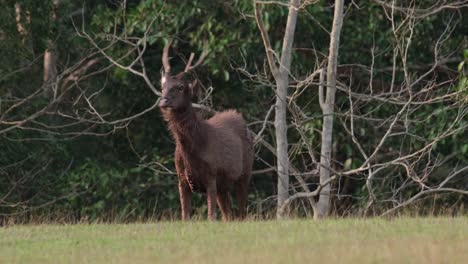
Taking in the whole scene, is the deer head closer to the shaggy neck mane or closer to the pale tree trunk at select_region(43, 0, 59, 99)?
the shaggy neck mane

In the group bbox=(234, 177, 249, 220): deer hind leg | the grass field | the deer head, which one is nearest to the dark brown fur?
the deer head

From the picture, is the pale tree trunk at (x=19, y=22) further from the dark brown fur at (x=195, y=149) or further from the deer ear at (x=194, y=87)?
the deer ear at (x=194, y=87)

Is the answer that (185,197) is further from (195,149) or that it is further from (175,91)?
(175,91)

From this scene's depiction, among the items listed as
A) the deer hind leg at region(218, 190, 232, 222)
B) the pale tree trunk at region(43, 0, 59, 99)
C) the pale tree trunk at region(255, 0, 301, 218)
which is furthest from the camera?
the pale tree trunk at region(43, 0, 59, 99)

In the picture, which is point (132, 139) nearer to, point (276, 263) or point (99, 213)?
point (99, 213)

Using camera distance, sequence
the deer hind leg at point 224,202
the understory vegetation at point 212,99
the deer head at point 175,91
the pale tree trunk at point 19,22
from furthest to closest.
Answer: the pale tree trunk at point 19,22
the understory vegetation at point 212,99
the deer hind leg at point 224,202
the deer head at point 175,91

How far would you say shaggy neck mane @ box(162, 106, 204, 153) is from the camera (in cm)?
1691

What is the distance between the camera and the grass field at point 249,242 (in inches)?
439

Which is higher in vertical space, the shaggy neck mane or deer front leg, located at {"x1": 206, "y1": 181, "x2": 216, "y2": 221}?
the shaggy neck mane

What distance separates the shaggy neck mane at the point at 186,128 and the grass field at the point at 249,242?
2033 millimetres

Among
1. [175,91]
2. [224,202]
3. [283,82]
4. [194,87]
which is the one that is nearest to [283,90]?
[283,82]

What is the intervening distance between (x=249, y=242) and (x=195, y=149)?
14.9 feet

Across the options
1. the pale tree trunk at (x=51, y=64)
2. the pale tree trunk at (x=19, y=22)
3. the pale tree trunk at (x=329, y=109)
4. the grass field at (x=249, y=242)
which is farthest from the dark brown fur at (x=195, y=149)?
the pale tree trunk at (x=51, y=64)

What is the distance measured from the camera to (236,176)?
1780cm
